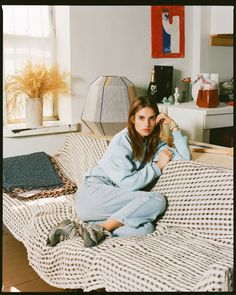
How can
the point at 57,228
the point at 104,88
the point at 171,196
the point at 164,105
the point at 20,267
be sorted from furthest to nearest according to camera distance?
the point at 164,105 < the point at 104,88 < the point at 20,267 < the point at 171,196 < the point at 57,228

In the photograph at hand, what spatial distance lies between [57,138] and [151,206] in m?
1.43

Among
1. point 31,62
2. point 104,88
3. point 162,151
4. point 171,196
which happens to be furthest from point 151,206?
point 31,62

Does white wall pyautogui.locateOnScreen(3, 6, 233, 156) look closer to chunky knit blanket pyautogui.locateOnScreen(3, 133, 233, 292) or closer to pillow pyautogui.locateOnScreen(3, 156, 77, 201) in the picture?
pillow pyautogui.locateOnScreen(3, 156, 77, 201)

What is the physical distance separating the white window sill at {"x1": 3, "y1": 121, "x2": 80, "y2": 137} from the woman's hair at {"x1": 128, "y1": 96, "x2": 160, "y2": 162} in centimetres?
109

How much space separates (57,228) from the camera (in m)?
1.98

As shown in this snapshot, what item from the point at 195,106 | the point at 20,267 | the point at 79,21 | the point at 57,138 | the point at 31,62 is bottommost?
the point at 20,267

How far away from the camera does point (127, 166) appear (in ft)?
7.07

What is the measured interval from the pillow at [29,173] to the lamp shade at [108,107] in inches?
17.7

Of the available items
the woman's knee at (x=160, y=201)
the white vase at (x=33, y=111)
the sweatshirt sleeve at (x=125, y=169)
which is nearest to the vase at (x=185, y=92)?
the white vase at (x=33, y=111)

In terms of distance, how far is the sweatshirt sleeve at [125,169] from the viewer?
7.06ft

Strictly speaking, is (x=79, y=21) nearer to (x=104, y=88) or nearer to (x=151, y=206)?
(x=104, y=88)

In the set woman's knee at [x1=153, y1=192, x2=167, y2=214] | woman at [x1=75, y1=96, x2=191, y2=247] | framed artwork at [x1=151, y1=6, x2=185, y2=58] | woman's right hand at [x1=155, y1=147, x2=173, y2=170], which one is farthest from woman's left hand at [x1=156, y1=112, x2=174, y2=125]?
framed artwork at [x1=151, y1=6, x2=185, y2=58]

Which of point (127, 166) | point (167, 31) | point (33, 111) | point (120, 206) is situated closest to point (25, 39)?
point (33, 111)

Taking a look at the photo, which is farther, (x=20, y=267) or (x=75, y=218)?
(x=20, y=267)
